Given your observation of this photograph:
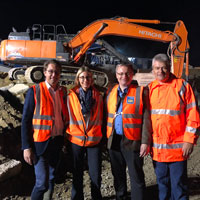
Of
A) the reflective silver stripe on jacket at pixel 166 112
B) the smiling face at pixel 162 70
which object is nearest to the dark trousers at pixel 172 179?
the reflective silver stripe on jacket at pixel 166 112

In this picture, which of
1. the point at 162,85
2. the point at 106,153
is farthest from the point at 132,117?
the point at 106,153

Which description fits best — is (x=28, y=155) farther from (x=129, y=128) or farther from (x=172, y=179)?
(x=172, y=179)

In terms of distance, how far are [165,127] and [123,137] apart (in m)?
0.53

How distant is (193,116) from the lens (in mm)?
2193

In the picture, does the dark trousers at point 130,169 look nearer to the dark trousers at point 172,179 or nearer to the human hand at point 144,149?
the human hand at point 144,149

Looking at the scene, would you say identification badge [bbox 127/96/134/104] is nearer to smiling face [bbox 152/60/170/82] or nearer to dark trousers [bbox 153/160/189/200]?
smiling face [bbox 152/60/170/82]

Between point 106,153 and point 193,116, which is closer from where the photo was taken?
point 193,116

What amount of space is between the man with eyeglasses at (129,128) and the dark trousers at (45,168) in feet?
2.41

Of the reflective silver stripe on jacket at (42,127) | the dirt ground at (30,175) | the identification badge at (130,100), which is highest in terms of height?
the identification badge at (130,100)

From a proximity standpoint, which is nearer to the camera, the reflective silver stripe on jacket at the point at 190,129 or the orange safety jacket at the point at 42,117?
the reflective silver stripe on jacket at the point at 190,129

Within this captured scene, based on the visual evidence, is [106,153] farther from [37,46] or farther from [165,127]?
[37,46]

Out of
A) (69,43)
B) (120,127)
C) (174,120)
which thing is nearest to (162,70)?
(174,120)

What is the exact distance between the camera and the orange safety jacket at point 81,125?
8.18 ft

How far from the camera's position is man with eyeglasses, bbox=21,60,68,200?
232cm
